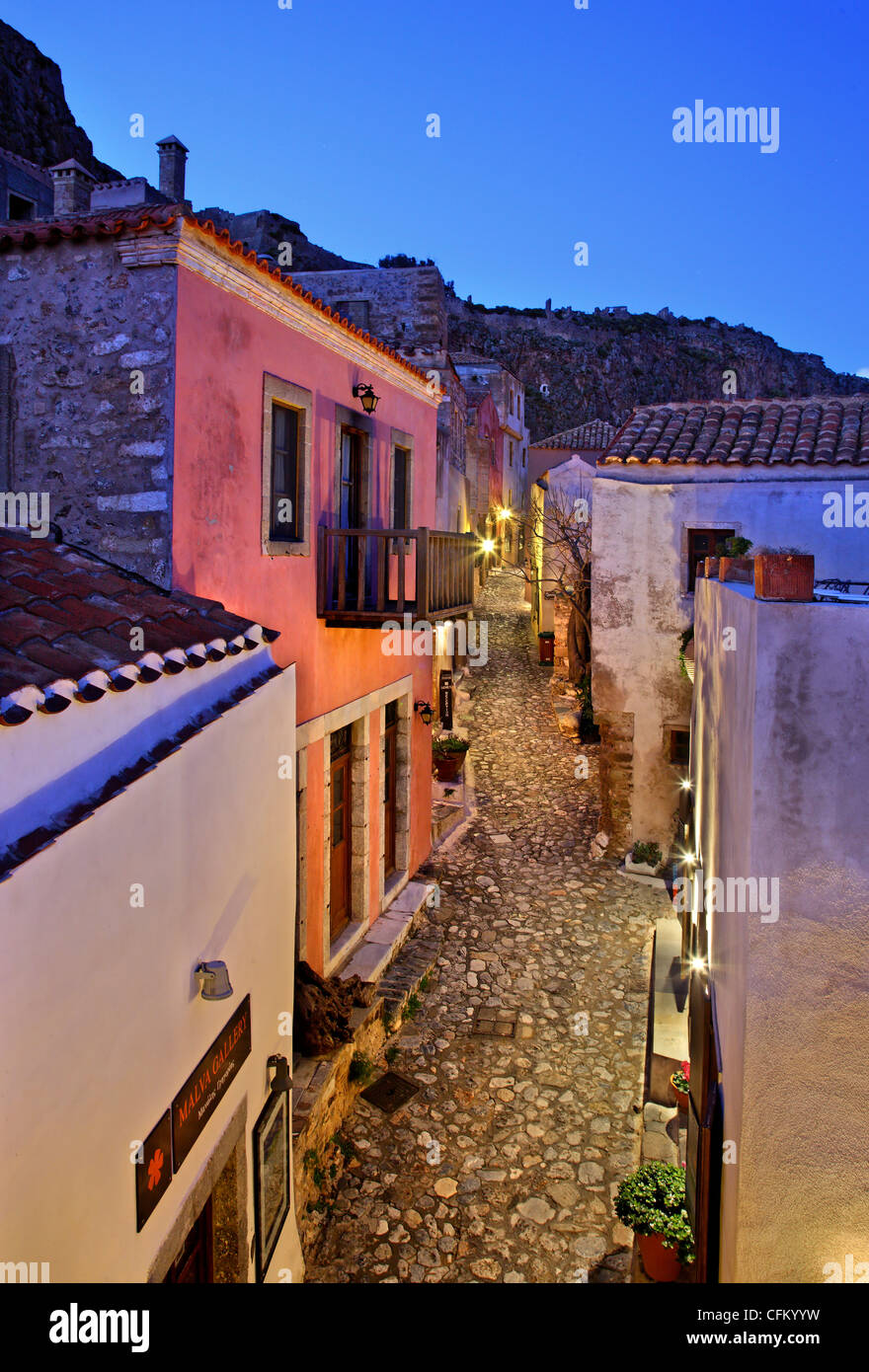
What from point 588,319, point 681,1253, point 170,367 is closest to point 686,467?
point 170,367

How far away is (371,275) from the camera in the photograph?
19.6m

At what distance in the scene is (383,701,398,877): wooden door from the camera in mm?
11047

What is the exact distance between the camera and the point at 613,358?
6053 centimetres

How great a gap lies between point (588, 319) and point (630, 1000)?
203ft

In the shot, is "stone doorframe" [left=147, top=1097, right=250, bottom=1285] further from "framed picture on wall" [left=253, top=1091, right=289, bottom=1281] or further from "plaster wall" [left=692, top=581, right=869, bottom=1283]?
"plaster wall" [left=692, top=581, right=869, bottom=1283]

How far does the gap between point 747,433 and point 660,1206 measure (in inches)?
421

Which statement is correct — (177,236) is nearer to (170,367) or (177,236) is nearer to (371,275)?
(170,367)

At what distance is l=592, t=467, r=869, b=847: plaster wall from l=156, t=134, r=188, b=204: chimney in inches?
282

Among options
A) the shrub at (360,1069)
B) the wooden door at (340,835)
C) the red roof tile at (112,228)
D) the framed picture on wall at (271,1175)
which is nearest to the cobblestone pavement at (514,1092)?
the shrub at (360,1069)

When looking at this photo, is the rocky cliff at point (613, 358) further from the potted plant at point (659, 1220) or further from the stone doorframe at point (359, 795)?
the potted plant at point (659, 1220)

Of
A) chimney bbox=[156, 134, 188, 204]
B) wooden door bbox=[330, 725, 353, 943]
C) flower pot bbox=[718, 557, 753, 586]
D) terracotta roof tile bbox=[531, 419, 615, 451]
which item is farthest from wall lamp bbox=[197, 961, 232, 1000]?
terracotta roof tile bbox=[531, 419, 615, 451]

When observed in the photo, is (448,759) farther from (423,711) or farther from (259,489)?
(259,489)

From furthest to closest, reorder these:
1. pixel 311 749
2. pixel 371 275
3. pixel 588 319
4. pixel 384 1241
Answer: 1. pixel 588 319
2. pixel 371 275
3. pixel 311 749
4. pixel 384 1241

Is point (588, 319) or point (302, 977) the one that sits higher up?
point (588, 319)
